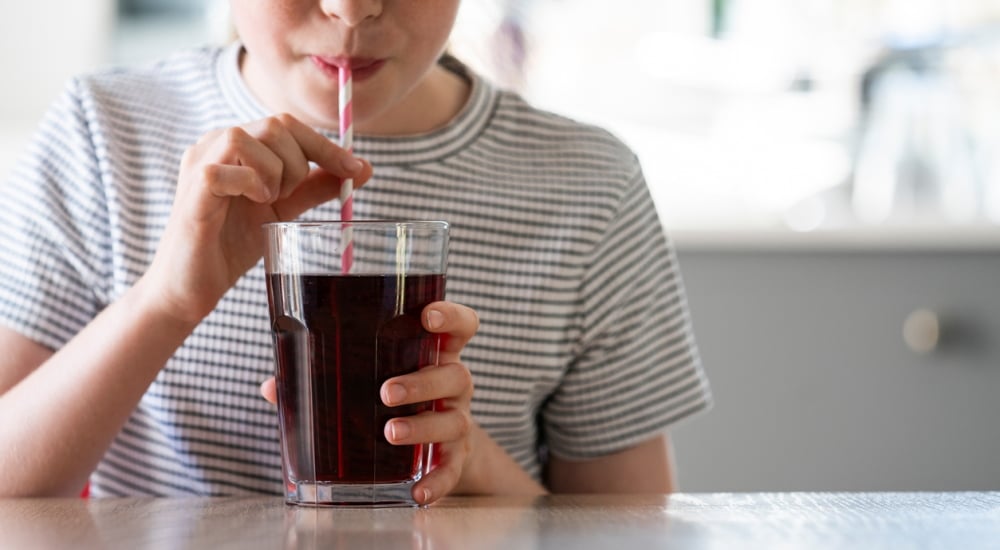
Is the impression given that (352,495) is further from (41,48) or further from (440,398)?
(41,48)

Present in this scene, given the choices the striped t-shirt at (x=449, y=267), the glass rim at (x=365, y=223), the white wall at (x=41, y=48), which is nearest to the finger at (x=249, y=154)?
the glass rim at (x=365, y=223)

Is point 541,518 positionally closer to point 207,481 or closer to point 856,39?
point 207,481

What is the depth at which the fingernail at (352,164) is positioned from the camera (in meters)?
0.95

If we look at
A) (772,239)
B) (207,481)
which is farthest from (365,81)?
(772,239)

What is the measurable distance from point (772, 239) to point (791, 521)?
188 centimetres

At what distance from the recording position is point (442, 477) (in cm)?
84

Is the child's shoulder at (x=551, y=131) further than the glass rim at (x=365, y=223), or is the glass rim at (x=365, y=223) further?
the child's shoulder at (x=551, y=131)

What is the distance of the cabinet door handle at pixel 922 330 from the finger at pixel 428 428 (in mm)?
1903

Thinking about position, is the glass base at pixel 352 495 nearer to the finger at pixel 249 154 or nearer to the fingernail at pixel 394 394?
the fingernail at pixel 394 394

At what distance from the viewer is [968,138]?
267cm

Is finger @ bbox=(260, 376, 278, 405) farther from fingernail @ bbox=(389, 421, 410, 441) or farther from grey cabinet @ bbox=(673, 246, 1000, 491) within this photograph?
grey cabinet @ bbox=(673, 246, 1000, 491)

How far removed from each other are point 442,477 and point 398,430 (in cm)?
6

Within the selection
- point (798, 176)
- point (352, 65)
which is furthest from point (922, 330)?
point (352, 65)

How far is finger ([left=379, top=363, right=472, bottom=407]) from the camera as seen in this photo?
0.79m
